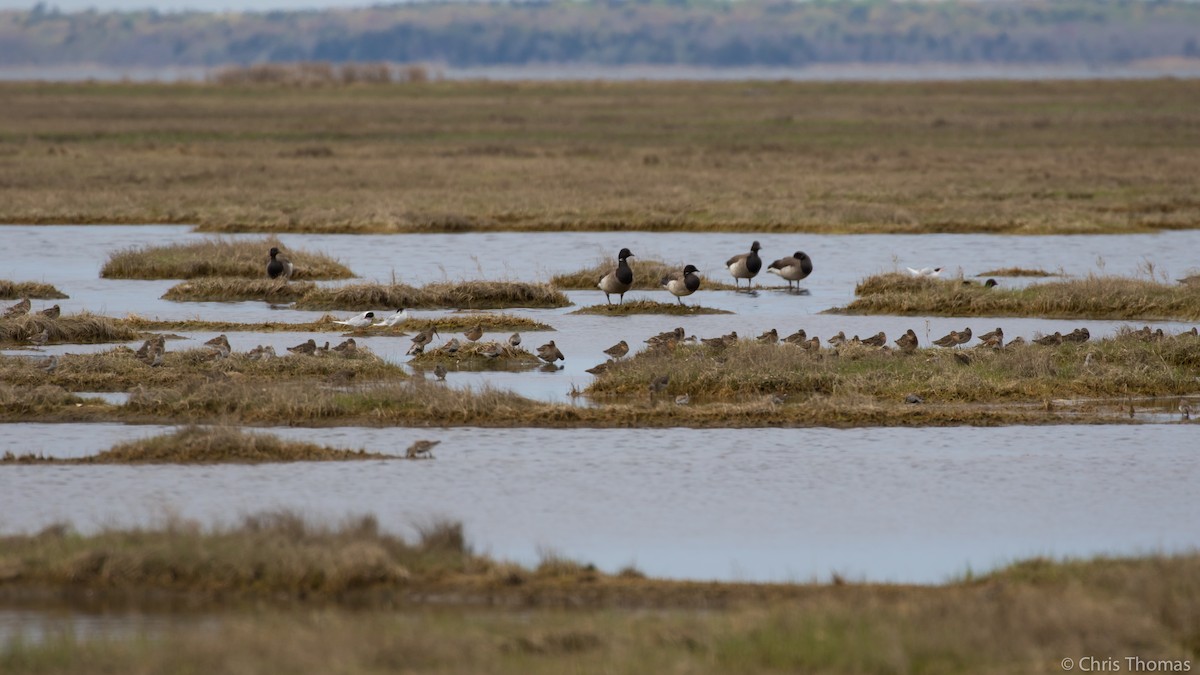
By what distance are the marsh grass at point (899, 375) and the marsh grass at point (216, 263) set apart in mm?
11254

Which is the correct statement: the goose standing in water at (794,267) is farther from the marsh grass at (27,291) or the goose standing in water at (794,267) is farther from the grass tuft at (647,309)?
the marsh grass at (27,291)

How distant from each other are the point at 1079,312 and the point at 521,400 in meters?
11.1

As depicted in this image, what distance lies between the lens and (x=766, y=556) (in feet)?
39.7

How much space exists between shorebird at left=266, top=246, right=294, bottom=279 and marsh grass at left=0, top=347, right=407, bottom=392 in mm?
7894

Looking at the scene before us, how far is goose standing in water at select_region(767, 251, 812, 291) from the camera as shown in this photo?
2780 centimetres

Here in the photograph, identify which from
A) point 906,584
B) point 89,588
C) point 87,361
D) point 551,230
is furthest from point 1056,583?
point 551,230

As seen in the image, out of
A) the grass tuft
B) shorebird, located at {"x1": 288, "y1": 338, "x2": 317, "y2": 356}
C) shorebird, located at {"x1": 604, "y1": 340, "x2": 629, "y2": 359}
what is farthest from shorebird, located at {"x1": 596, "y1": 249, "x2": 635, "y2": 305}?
shorebird, located at {"x1": 288, "y1": 338, "x2": 317, "y2": 356}

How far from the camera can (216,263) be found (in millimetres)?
28672

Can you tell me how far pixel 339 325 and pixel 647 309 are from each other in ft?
17.2

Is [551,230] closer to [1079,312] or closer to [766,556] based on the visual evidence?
[1079,312]

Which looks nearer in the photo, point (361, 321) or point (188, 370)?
point (188, 370)

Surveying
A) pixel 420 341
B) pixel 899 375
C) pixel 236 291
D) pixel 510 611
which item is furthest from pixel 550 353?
pixel 510 611

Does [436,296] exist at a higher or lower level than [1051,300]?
higher

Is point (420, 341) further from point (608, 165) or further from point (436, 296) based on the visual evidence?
point (608, 165)
